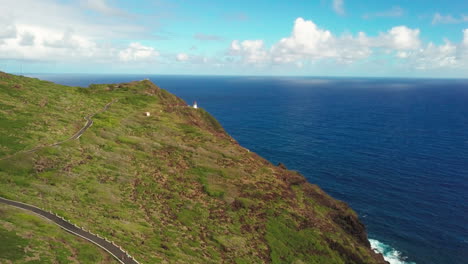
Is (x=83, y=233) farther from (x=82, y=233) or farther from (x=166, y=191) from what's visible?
(x=166, y=191)

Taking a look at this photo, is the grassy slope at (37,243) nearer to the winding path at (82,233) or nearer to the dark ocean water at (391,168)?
the winding path at (82,233)

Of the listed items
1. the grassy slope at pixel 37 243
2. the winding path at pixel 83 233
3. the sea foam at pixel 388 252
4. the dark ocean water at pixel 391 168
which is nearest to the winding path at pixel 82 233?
the winding path at pixel 83 233

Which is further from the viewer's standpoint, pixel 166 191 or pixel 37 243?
pixel 166 191

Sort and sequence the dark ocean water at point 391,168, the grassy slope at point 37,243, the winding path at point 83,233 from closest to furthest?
the grassy slope at point 37,243, the winding path at point 83,233, the dark ocean water at point 391,168

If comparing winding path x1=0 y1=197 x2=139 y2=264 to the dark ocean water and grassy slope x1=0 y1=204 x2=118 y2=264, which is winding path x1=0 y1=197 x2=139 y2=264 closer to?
grassy slope x1=0 y1=204 x2=118 y2=264

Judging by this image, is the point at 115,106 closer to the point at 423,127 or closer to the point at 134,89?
the point at 134,89

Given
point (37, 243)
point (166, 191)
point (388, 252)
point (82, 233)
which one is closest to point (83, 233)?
point (82, 233)

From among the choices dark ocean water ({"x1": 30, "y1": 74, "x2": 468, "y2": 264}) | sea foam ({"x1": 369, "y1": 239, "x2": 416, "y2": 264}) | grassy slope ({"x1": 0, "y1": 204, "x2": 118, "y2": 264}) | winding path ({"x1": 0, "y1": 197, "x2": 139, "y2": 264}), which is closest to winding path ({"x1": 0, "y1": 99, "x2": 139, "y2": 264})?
winding path ({"x1": 0, "y1": 197, "x2": 139, "y2": 264})
